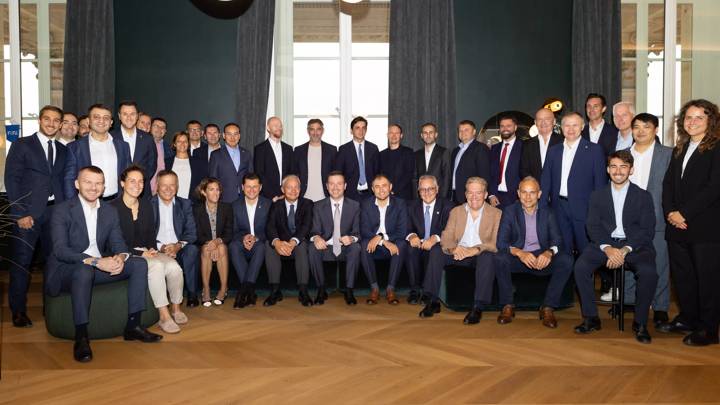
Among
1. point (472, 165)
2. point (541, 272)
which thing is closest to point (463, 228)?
point (541, 272)

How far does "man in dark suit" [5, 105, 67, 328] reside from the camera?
4.62 meters

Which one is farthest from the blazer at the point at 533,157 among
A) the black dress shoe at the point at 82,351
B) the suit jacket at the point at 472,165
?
the black dress shoe at the point at 82,351

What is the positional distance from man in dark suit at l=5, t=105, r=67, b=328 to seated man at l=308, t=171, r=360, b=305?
2.19m

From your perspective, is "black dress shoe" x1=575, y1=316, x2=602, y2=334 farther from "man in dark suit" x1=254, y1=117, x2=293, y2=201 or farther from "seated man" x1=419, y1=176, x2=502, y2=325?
"man in dark suit" x1=254, y1=117, x2=293, y2=201

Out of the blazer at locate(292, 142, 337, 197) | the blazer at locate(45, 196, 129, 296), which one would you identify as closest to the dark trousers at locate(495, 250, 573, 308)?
the blazer at locate(292, 142, 337, 197)

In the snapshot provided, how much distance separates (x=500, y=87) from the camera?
27.9ft

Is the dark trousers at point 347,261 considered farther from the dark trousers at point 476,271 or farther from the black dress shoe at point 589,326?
the black dress shoe at point 589,326

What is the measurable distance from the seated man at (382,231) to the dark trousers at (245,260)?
3.01ft

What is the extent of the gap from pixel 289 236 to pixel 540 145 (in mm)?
2407

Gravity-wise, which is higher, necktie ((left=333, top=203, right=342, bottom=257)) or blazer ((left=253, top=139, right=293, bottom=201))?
blazer ((left=253, top=139, right=293, bottom=201))

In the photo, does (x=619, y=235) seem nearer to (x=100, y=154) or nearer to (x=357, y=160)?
(x=357, y=160)

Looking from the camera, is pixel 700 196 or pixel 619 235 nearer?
pixel 700 196

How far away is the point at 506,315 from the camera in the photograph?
480 cm

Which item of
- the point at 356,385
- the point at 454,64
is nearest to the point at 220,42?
the point at 454,64
